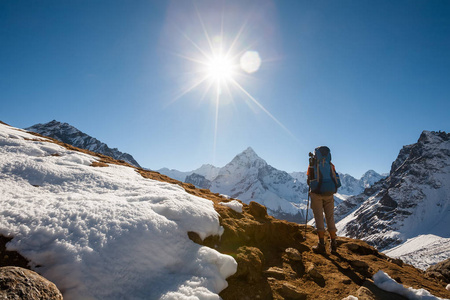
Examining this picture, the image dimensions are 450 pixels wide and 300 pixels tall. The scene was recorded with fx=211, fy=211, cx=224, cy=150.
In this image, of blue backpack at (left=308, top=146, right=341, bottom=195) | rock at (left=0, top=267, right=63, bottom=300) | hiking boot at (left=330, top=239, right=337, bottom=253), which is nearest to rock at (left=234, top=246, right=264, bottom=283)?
rock at (left=0, top=267, right=63, bottom=300)

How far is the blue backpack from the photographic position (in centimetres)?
945

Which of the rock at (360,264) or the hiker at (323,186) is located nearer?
the rock at (360,264)

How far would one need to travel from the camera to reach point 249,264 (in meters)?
6.14

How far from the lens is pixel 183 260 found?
5480 millimetres

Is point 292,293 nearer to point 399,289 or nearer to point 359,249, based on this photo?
point 399,289

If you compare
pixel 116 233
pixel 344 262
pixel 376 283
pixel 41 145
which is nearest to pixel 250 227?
pixel 344 262

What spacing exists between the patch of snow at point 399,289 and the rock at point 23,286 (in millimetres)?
8139

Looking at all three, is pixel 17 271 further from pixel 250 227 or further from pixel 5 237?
pixel 250 227

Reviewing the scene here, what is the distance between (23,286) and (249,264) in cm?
494

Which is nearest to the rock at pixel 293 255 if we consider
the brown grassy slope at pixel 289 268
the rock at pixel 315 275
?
the brown grassy slope at pixel 289 268

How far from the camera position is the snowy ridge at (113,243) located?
4324mm

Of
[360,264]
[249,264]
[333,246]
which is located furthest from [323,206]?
[249,264]

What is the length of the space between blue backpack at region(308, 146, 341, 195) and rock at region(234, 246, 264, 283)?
4.48 meters

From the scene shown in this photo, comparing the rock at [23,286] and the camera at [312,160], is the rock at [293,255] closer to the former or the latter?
the camera at [312,160]
